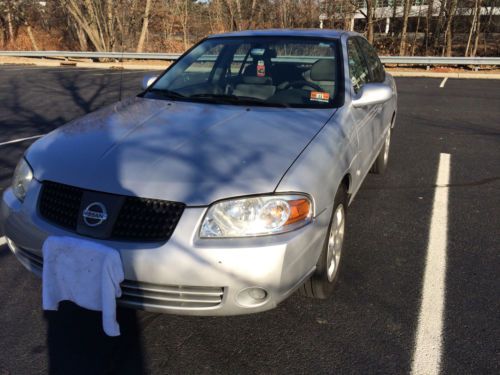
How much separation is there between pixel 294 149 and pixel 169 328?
1.26 m

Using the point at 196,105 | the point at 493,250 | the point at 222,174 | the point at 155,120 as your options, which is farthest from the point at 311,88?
the point at 493,250

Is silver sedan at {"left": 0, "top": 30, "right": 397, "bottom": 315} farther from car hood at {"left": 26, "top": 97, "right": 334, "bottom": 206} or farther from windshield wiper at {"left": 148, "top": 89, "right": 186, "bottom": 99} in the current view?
windshield wiper at {"left": 148, "top": 89, "right": 186, "bottom": 99}

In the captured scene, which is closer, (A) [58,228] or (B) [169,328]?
(A) [58,228]

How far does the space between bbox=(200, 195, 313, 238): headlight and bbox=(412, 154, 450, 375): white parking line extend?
0.97 metres

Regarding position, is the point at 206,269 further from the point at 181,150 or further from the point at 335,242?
the point at 335,242

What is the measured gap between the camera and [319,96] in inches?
133

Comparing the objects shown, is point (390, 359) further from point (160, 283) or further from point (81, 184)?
point (81, 184)

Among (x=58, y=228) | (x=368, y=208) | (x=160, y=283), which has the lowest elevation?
(x=368, y=208)

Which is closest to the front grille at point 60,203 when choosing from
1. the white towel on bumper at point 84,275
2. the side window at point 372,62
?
the white towel on bumper at point 84,275

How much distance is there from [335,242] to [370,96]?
1183mm

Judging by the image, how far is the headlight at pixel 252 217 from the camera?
217 cm

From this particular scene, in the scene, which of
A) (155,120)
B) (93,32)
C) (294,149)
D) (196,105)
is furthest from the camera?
(93,32)

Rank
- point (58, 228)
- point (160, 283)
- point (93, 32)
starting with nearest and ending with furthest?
point (160, 283) < point (58, 228) < point (93, 32)

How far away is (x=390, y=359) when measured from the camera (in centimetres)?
234
